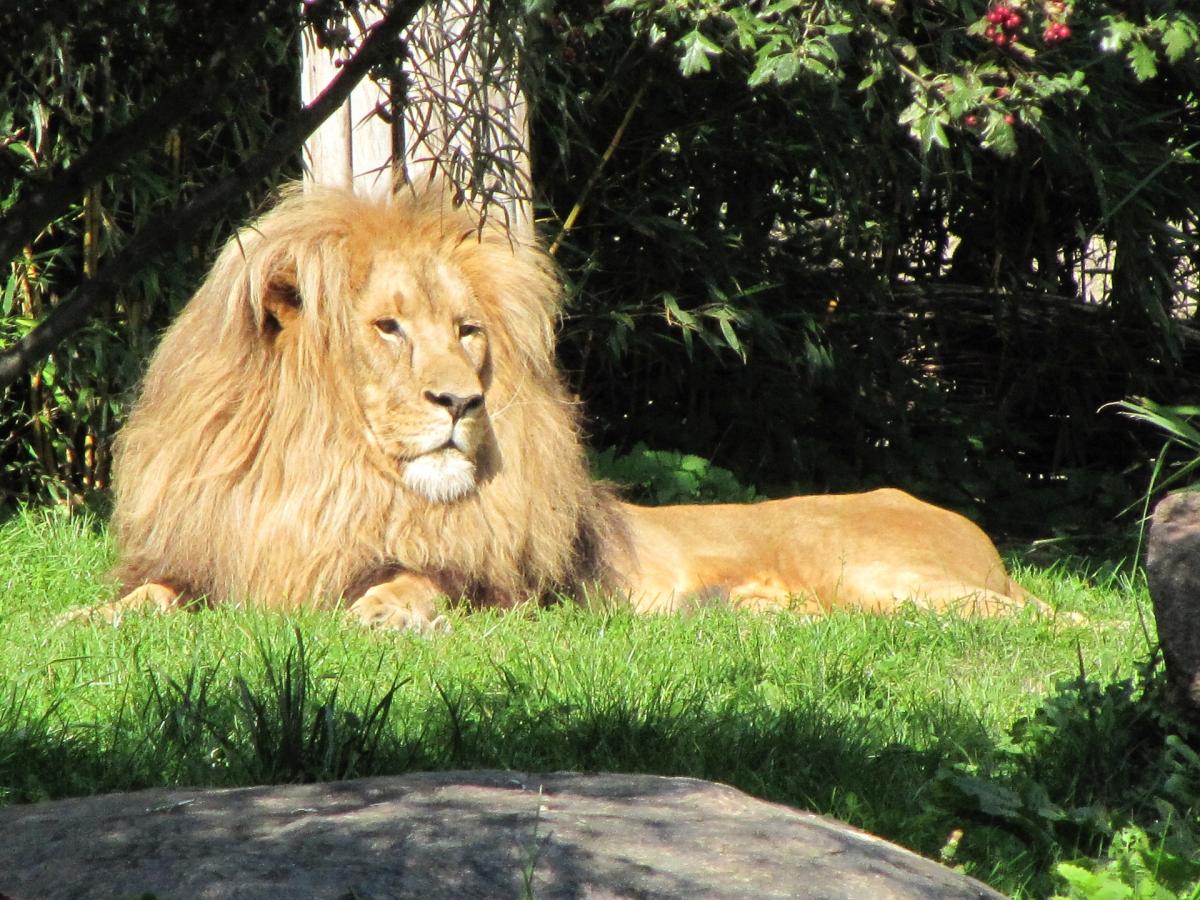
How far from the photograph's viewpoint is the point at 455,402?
4.43 meters

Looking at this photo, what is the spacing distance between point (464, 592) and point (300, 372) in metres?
0.81

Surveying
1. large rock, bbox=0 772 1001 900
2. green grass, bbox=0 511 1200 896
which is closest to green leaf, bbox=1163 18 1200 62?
green grass, bbox=0 511 1200 896

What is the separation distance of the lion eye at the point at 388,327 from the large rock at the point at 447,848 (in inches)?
98.4

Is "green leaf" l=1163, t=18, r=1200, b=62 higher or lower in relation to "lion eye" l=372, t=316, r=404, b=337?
higher

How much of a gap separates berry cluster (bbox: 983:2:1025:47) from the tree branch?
124 inches

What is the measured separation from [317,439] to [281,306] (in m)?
0.41

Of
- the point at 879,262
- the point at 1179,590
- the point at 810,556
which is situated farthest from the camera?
the point at 879,262

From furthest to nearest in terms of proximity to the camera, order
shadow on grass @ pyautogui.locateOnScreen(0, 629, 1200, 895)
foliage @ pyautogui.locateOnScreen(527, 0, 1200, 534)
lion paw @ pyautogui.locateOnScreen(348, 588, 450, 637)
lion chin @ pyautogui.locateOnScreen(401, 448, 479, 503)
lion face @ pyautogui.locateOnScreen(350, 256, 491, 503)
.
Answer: foliage @ pyautogui.locateOnScreen(527, 0, 1200, 534) → lion chin @ pyautogui.locateOnScreen(401, 448, 479, 503) → lion face @ pyautogui.locateOnScreen(350, 256, 491, 503) → lion paw @ pyautogui.locateOnScreen(348, 588, 450, 637) → shadow on grass @ pyautogui.locateOnScreen(0, 629, 1200, 895)

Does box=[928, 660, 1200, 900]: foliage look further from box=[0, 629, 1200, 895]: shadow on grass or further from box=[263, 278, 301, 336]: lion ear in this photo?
box=[263, 278, 301, 336]: lion ear

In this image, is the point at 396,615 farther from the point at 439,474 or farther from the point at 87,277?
the point at 87,277

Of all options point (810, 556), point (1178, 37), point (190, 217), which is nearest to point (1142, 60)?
point (1178, 37)

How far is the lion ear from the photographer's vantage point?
15.2 feet

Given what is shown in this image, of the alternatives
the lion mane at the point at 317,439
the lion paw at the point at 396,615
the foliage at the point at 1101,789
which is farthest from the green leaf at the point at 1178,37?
the lion paw at the point at 396,615

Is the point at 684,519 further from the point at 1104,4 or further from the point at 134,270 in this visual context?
the point at 134,270
